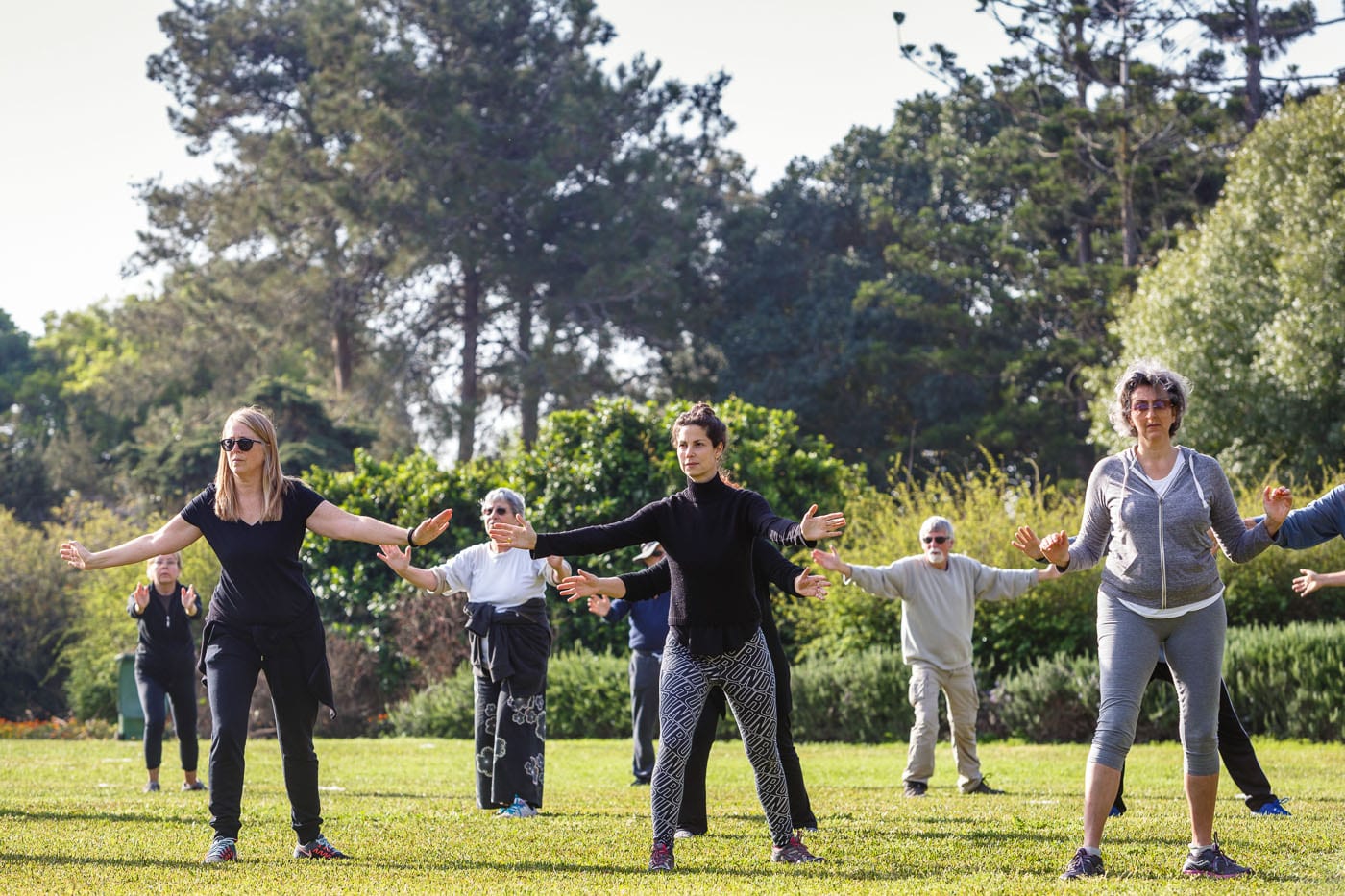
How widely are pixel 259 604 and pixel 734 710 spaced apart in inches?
92.9

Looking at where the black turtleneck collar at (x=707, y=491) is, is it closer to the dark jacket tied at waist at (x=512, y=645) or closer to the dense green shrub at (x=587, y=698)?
the dark jacket tied at waist at (x=512, y=645)

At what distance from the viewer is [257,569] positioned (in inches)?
298

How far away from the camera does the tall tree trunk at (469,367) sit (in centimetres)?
4453

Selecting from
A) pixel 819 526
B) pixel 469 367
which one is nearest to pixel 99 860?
pixel 819 526

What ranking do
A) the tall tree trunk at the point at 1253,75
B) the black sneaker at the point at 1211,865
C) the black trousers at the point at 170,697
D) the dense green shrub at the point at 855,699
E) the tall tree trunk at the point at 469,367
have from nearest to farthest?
the black sneaker at the point at 1211,865 → the black trousers at the point at 170,697 → the dense green shrub at the point at 855,699 → the tall tree trunk at the point at 1253,75 → the tall tree trunk at the point at 469,367

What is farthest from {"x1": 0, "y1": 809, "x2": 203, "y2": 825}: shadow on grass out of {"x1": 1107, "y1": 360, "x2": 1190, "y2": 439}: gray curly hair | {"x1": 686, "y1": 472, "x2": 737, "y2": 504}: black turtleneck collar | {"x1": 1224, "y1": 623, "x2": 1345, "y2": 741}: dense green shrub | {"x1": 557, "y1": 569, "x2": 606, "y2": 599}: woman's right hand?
{"x1": 1224, "y1": 623, "x2": 1345, "y2": 741}: dense green shrub

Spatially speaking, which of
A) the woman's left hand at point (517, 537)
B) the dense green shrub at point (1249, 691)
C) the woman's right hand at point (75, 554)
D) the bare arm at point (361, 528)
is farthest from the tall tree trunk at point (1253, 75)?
the woman's right hand at point (75, 554)

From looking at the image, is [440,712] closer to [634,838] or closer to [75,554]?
[634,838]

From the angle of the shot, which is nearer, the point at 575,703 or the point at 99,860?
the point at 99,860

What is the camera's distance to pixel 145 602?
1261 cm

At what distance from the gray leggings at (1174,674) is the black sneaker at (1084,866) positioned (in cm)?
39

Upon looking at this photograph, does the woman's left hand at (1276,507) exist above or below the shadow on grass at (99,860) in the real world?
above

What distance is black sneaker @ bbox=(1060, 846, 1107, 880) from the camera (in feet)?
21.2

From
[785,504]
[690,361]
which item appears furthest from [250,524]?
[690,361]
